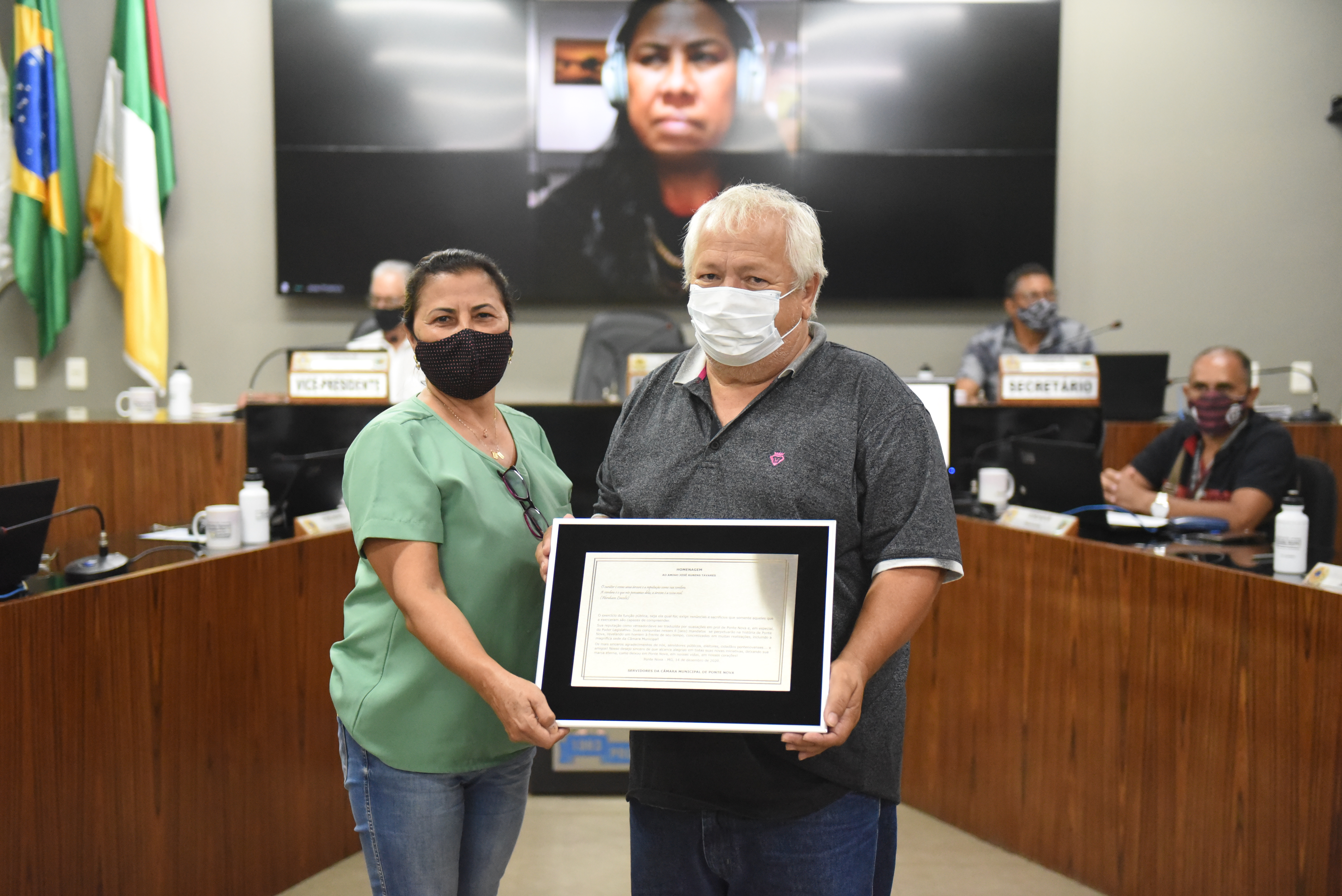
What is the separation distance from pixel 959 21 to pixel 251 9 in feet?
11.1

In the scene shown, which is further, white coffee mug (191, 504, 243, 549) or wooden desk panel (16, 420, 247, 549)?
wooden desk panel (16, 420, 247, 549)

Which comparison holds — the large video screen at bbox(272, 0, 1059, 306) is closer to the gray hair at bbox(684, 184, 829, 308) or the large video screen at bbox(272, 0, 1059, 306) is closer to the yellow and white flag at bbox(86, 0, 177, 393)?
the yellow and white flag at bbox(86, 0, 177, 393)

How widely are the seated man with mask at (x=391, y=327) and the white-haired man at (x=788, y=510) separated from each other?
8.71 ft

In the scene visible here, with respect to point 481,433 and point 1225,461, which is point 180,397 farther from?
point 1225,461

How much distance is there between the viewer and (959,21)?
191 inches

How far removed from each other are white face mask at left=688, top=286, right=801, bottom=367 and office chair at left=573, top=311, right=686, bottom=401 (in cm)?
306

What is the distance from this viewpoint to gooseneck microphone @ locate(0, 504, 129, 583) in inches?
69.6

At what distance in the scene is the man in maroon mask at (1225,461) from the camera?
2889mm

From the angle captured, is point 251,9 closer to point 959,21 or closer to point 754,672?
point 959,21

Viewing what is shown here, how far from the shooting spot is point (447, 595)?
1.26 metres

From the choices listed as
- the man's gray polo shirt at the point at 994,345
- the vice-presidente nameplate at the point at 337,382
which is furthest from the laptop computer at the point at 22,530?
the man's gray polo shirt at the point at 994,345

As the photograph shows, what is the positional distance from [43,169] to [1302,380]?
6.09 meters

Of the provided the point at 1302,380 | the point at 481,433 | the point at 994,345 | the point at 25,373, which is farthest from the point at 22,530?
the point at 1302,380

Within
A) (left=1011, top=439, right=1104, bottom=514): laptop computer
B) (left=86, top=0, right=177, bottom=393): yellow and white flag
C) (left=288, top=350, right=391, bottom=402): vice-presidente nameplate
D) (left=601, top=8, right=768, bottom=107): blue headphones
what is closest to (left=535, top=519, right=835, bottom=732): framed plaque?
(left=1011, top=439, right=1104, bottom=514): laptop computer
